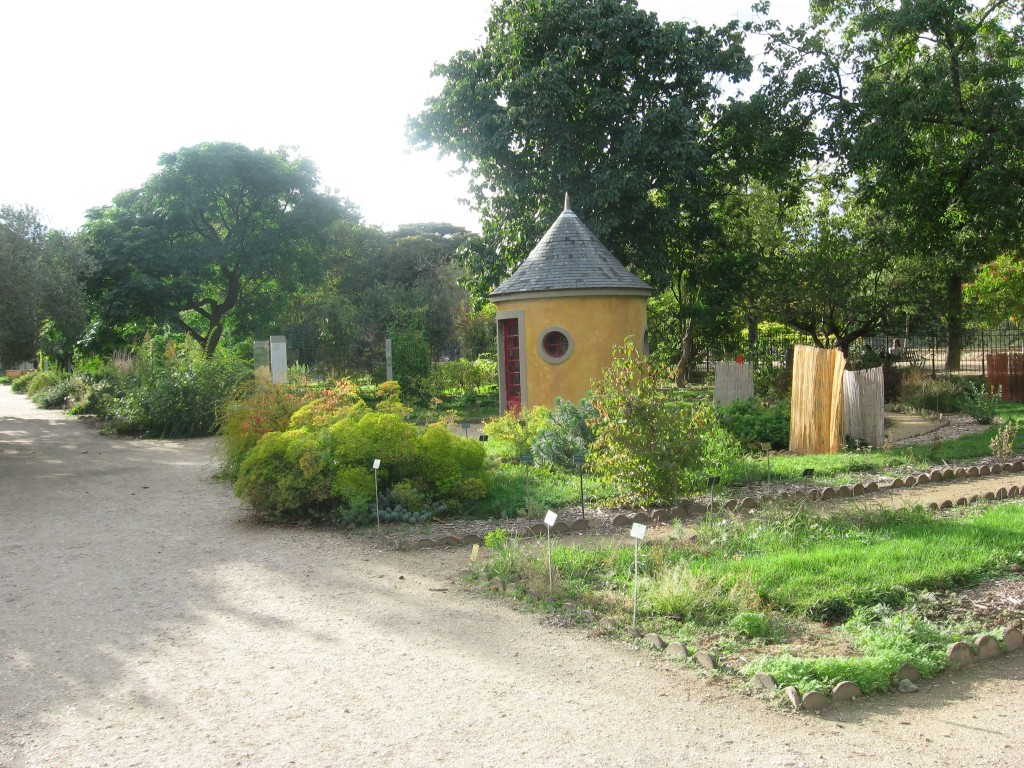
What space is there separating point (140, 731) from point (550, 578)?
124 inches

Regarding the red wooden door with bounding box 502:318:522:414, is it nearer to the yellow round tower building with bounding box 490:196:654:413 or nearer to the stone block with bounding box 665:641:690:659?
the yellow round tower building with bounding box 490:196:654:413

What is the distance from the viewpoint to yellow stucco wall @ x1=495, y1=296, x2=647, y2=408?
17.1 m

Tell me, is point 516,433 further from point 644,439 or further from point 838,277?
point 838,277

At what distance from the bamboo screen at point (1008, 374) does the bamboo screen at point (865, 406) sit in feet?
33.9

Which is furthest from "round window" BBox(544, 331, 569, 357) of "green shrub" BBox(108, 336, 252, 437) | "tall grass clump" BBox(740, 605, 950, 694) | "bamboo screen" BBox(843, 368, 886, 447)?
"tall grass clump" BBox(740, 605, 950, 694)

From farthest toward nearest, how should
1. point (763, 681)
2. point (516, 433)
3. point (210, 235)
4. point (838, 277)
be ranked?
point (210, 235)
point (838, 277)
point (516, 433)
point (763, 681)

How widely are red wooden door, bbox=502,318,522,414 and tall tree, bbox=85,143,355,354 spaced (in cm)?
1695

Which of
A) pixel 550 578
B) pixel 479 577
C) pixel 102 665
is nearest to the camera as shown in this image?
pixel 102 665

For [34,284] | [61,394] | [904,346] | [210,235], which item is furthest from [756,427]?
[61,394]

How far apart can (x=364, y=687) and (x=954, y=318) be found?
27.1 meters

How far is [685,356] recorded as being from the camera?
3141cm

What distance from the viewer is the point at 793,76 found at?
→ 66.8 ft

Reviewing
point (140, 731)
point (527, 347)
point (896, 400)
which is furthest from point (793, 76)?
point (140, 731)

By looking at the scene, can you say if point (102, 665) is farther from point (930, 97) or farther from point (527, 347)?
point (930, 97)
